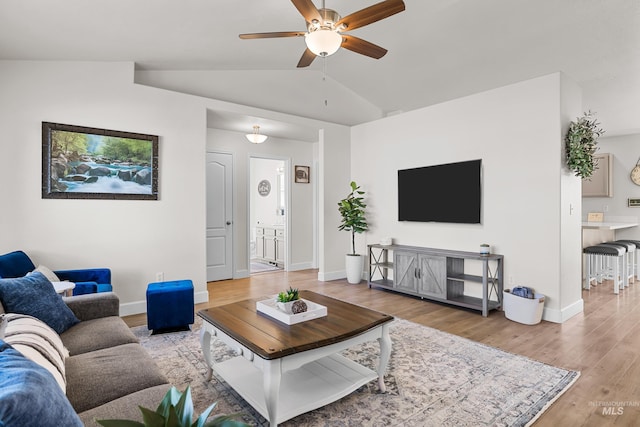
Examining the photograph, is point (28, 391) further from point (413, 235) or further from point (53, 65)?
point (413, 235)

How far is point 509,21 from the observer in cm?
355

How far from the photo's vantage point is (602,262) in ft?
18.5

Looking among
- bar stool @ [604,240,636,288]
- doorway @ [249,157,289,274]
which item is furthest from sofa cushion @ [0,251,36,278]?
bar stool @ [604,240,636,288]

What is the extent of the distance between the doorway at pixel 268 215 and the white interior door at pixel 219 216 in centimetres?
95

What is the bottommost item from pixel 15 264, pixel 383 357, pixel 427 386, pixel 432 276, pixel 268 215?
pixel 427 386

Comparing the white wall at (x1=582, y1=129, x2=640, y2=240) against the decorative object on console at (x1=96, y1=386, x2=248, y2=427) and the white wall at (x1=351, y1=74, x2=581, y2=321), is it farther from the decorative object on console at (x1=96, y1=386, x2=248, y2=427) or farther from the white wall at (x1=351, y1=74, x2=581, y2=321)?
the decorative object on console at (x1=96, y1=386, x2=248, y2=427)

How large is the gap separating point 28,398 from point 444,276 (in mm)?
4211

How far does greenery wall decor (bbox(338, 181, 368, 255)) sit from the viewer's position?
5.64 meters

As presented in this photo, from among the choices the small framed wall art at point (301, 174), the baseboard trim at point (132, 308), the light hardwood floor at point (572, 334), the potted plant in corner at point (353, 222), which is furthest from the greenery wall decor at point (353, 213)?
the baseboard trim at point (132, 308)

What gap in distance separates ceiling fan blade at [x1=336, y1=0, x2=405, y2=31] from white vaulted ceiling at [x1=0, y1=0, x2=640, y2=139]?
0.93 meters

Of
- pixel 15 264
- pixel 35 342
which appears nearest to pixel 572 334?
pixel 35 342

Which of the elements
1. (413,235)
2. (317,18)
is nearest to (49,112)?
(317,18)

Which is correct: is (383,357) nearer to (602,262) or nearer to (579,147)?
(579,147)

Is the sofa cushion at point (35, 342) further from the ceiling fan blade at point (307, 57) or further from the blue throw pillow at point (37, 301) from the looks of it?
the ceiling fan blade at point (307, 57)
